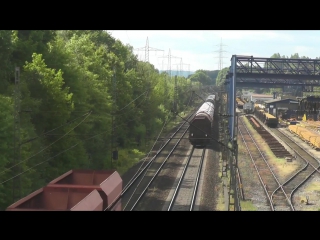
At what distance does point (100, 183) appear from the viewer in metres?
11.5

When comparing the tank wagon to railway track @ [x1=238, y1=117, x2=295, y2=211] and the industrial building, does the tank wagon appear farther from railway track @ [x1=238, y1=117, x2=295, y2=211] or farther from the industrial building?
the industrial building

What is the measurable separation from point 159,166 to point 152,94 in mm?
12247

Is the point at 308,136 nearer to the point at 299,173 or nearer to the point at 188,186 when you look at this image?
the point at 299,173

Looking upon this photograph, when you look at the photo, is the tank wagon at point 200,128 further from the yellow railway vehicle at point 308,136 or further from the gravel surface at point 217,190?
the yellow railway vehicle at point 308,136

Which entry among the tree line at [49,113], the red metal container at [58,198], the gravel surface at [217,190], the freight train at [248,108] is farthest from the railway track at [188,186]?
the freight train at [248,108]

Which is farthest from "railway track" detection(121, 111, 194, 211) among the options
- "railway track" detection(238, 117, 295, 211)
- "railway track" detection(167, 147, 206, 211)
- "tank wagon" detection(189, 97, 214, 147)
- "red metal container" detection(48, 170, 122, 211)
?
"railway track" detection(238, 117, 295, 211)

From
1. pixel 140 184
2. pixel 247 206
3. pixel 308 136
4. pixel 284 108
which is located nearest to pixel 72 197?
pixel 247 206

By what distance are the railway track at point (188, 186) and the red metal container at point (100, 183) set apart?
349cm

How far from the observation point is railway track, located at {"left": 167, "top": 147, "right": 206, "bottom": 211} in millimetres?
15133

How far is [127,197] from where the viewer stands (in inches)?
632

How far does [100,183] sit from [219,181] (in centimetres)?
899
